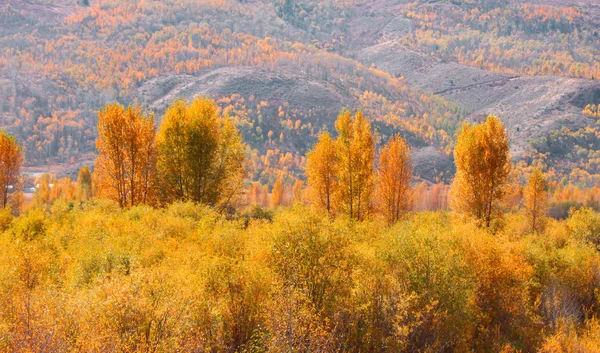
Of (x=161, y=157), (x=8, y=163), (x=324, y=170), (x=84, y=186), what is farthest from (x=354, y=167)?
(x=84, y=186)

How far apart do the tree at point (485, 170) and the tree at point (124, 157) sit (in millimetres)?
28548

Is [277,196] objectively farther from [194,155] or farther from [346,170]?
[194,155]

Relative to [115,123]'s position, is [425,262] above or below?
below

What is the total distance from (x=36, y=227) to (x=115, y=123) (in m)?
10.6

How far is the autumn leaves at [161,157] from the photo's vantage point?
4181cm

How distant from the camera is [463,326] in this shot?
2681cm

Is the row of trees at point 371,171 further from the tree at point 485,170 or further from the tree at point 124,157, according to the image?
the tree at point 124,157

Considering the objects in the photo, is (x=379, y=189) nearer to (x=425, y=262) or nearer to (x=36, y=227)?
(x=425, y=262)

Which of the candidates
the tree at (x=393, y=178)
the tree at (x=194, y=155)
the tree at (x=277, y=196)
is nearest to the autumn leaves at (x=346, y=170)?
the tree at (x=393, y=178)

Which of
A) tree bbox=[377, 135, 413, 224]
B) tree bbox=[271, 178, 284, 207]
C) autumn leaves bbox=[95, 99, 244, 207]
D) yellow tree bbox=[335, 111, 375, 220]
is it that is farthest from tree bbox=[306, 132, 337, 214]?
tree bbox=[271, 178, 284, 207]

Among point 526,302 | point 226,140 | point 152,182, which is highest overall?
point 226,140

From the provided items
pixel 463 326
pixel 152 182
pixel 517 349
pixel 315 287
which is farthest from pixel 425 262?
pixel 152 182

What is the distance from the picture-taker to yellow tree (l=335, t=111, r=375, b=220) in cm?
4441

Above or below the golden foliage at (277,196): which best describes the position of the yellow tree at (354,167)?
above
